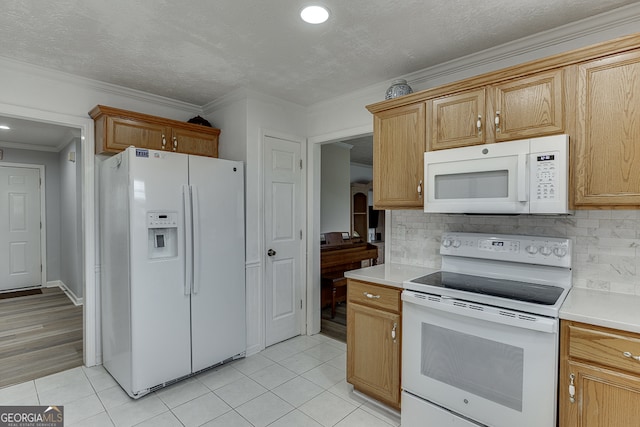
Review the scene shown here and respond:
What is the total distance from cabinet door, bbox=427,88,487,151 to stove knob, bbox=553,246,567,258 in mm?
738

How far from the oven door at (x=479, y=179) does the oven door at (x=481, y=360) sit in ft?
1.86

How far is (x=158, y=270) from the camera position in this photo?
2.35 metres

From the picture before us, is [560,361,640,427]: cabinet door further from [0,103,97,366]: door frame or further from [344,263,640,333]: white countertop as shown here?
[0,103,97,366]: door frame

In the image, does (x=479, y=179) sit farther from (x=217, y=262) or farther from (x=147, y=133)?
(x=147, y=133)

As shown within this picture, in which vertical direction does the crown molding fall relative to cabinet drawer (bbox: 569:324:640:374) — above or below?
above

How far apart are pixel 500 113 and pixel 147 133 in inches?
107

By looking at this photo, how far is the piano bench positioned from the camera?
4.01 m

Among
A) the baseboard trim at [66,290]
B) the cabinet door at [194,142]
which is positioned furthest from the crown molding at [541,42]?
the baseboard trim at [66,290]

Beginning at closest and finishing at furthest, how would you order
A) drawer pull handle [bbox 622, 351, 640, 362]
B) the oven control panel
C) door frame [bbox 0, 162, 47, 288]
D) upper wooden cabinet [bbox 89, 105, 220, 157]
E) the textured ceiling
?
drawer pull handle [bbox 622, 351, 640, 362] → the textured ceiling → the oven control panel → upper wooden cabinet [bbox 89, 105, 220, 157] → door frame [bbox 0, 162, 47, 288]

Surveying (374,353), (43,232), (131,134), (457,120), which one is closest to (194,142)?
(131,134)

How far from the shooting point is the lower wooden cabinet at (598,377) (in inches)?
51.3

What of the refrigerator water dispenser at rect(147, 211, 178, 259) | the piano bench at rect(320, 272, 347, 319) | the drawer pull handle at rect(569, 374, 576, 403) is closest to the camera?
the drawer pull handle at rect(569, 374, 576, 403)

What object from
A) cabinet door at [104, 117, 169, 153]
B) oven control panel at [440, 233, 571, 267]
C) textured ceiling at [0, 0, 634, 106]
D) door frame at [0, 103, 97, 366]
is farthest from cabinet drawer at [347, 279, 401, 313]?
door frame at [0, 103, 97, 366]

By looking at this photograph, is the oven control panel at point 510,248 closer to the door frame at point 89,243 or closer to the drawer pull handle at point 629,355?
the drawer pull handle at point 629,355
